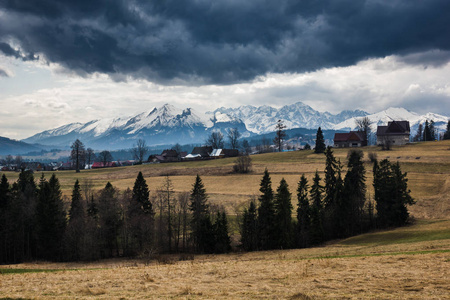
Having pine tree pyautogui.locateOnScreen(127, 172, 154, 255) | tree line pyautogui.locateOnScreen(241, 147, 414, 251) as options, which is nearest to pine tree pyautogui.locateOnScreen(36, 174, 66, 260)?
pine tree pyautogui.locateOnScreen(127, 172, 154, 255)

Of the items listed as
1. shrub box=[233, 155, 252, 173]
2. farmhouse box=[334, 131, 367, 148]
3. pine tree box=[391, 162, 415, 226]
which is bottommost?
pine tree box=[391, 162, 415, 226]

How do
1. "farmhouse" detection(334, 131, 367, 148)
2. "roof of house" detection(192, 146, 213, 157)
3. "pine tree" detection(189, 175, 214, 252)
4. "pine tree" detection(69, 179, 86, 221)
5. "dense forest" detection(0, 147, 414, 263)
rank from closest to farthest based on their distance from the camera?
"dense forest" detection(0, 147, 414, 263)
"pine tree" detection(189, 175, 214, 252)
"pine tree" detection(69, 179, 86, 221)
"farmhouse" detection(334, 131, 367, 148)
"roof of house" detection(192, 146, 213, 157)

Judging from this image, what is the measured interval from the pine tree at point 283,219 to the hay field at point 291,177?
16367 mm

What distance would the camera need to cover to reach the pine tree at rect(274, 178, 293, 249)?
53719 millimetres

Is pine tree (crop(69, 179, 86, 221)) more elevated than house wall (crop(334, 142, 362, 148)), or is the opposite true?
house wall (crop(334, 142, 362, 148))

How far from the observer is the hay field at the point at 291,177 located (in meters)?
65.2

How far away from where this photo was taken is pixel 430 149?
11494 cm

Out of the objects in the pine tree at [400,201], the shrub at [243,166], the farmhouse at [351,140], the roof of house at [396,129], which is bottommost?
the pine tree at [400,201]

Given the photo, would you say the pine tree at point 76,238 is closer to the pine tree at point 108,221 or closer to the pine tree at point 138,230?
the pine tree at point 108,221

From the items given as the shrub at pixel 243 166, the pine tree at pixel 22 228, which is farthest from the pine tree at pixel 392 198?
the pine tree at pixel 22 228

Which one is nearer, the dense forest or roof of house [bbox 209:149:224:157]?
the dense forest

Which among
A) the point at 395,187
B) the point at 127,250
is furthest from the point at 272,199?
the point at 127,250

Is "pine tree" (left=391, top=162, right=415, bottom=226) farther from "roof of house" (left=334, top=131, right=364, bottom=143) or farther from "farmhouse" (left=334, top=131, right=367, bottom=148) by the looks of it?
"roof of house" (left=334, top=131, right=364, bottom=143)

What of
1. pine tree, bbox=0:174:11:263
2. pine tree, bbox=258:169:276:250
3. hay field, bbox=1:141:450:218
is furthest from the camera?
hay field, bbox=1:141:450:218
